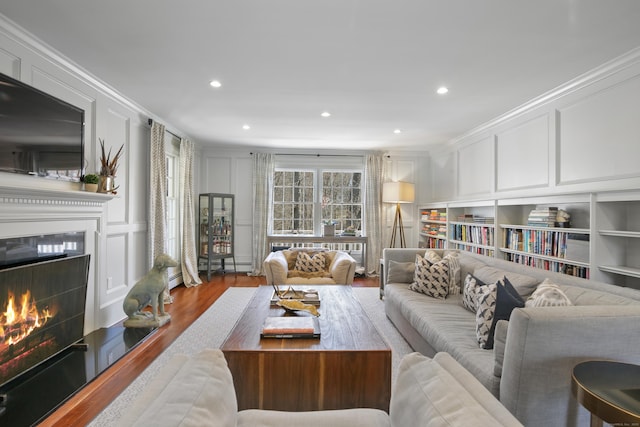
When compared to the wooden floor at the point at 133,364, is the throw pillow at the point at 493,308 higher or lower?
higher

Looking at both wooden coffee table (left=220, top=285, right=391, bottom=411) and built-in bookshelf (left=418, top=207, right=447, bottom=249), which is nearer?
wooden coffee table (left=220, top=285, right=391, bottom=411)

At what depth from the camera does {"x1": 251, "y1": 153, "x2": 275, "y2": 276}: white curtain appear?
6.23m

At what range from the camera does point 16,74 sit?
2.31m

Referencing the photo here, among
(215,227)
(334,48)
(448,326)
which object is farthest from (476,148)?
(215,227)

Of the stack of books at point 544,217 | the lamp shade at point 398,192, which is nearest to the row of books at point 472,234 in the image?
the stack of books at point 544,217

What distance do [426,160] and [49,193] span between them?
5933 mm

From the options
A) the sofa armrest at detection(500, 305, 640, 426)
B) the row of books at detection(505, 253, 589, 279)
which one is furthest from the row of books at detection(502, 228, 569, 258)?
the sofa armrest at detection(500, 305, 640, 426)

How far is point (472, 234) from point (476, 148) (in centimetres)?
130

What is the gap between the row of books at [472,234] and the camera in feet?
14.5

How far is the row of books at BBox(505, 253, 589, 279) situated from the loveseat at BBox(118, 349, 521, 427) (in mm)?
2875

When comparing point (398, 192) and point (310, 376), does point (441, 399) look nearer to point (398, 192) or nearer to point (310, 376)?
point (310, 376)

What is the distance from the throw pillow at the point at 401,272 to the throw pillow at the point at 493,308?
1510 millimetres

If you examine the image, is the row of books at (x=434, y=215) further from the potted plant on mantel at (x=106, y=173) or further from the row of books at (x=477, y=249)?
the potted plant on mantel at (x=106, y=173)

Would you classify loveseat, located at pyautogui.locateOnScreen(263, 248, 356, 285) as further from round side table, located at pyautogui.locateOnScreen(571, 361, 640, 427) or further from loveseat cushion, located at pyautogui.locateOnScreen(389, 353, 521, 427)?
loveseat cushion, located at pyautogui.locateOnScreen(389, 353, 521, 427)
